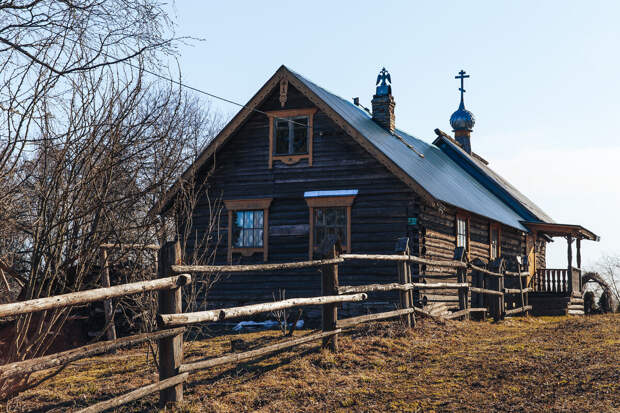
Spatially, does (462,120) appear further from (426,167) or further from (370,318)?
(370,318)

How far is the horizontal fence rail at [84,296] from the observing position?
5.19m

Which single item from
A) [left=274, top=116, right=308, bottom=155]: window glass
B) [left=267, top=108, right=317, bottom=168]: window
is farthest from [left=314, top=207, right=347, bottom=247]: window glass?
[left=274, top=116, right=308, bottom=155]: window glass

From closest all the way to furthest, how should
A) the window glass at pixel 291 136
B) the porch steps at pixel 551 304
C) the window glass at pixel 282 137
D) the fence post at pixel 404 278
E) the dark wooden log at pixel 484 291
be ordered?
the fence post at pixel 404 278 → the dark wooden log at pixel 484 291 → the window glass at pixel 291 136 → the window glass at pixel 282 137 → the porch steps at pixel 551 304

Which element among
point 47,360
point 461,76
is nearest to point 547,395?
point 47,360

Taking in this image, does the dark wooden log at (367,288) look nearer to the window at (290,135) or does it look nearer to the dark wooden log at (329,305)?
the dark wooden log at (329,305)

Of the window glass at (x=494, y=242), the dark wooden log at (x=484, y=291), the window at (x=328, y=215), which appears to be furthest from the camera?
the window glass at (x=494, y=242)

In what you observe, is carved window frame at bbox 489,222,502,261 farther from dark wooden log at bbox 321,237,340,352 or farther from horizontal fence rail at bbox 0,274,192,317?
horizontal fence rail at bbox 0,274,192,317

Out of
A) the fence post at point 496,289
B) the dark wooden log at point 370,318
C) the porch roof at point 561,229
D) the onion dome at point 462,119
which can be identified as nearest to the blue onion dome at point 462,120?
the onion dome at point 462,119

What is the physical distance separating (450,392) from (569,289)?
1713 cm

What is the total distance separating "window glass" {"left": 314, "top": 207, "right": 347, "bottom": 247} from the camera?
18109 mm

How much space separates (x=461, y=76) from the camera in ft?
112

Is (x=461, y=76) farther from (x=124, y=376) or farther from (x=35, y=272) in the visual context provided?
(x=35, y=272)

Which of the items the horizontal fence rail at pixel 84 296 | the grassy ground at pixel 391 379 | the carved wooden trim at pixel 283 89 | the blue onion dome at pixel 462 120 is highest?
the blue onion dome at pixel 462 120

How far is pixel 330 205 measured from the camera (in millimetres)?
18094
